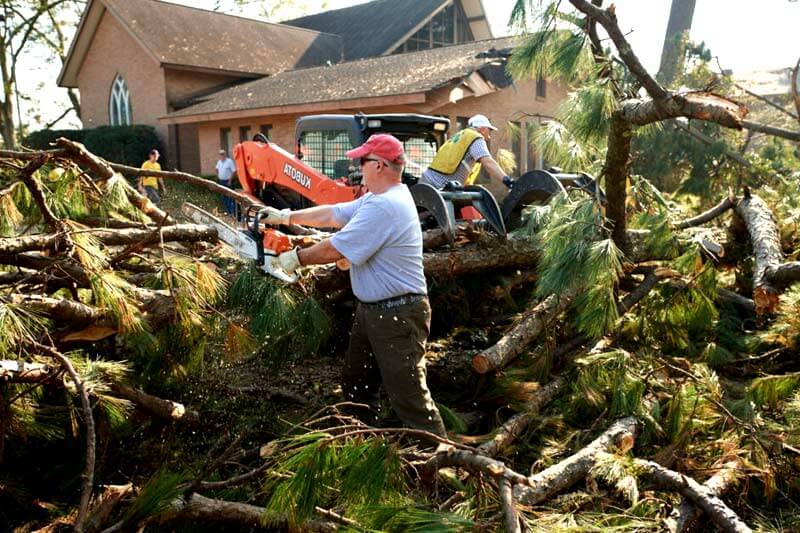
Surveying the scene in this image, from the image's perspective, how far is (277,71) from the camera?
2269cm

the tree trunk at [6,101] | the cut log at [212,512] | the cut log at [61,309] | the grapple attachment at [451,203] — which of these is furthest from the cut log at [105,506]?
the tree trunk at [6,101]

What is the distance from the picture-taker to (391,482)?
7.41 feet

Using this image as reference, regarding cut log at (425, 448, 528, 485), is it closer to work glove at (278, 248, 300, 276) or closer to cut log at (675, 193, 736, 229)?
work glove at (278, 248, 300, 276)

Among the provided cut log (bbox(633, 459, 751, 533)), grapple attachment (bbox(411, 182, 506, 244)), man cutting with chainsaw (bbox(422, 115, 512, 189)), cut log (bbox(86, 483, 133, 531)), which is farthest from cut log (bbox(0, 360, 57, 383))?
man cutting with chainsaw (bbox(422, 115, 512, 189))

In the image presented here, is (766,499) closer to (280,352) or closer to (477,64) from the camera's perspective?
(280,352)

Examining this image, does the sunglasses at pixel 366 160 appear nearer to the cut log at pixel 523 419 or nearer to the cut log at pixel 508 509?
the cut log at pixel 523 419

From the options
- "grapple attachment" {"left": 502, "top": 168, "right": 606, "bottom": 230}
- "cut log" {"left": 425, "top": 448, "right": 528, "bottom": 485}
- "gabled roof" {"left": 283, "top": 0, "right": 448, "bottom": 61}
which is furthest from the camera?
"gabled roof" {"left": 283, "top": 0, "right": 448, "bottom": 61}

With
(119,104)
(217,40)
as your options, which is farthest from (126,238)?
(119,104)

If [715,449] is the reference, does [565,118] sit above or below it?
above

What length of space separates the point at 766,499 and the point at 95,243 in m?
3.52

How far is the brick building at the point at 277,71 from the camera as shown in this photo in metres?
15.3

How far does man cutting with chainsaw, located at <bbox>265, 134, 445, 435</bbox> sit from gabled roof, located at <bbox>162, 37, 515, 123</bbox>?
10.0 metres

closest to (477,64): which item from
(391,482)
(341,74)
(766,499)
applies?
(341,74)

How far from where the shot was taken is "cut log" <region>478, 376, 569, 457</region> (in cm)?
372
